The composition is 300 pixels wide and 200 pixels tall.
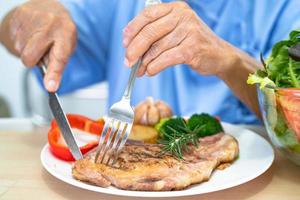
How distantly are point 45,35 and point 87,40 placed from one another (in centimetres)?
53

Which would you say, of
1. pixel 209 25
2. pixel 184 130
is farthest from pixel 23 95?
pixel 184 130

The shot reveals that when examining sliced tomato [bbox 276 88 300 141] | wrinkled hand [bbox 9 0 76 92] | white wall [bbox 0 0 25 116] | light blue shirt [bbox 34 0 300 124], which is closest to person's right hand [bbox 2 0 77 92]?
wrinkled hand [bbox 9 0 76 92]

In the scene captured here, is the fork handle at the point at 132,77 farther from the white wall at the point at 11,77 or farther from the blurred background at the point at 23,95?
the white wall at the point at 11,77

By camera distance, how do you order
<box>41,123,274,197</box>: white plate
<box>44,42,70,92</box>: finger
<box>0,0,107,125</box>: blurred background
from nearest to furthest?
<box>41,123,274,197</box>: white plate → <box>44,42,70,92</box>: finger → <box>0,0,107,125</box>: blurred background

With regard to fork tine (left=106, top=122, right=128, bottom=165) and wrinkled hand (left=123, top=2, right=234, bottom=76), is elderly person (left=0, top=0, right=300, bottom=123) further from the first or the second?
fork tine (left=106, top=122, right=128, bottom=165)

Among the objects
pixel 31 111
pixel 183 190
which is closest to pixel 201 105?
pixel 183 190

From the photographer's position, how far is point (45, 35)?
1136 millimetres

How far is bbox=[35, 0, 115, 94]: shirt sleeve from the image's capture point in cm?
163

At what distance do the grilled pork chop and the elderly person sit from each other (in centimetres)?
19

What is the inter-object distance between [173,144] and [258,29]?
79 centimetres

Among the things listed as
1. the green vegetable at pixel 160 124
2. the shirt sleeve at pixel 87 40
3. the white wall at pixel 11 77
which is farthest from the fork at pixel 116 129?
the white wall at pixel 11 77

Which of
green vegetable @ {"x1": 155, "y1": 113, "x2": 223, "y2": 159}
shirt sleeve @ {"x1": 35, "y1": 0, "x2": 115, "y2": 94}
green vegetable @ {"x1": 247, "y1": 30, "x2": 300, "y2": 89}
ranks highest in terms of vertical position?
green vegetable @ {"x1": 247, "y1": 30, "x2": 300, "y2": 89}

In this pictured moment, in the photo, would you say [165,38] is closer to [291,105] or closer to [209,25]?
[291,105]

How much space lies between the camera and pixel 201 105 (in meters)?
1.54
